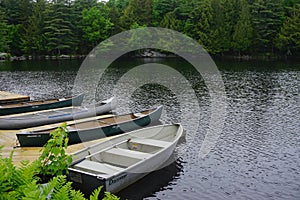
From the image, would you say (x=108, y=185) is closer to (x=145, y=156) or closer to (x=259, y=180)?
(x=145, y=156)

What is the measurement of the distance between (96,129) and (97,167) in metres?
4.39

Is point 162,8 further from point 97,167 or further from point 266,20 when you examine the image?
point 97,167

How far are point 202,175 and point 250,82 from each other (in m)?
27.1

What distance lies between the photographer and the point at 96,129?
16531 mm

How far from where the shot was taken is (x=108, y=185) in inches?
445

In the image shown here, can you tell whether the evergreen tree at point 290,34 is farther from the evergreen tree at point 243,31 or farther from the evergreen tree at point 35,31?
the evergreen tree at point 35,31

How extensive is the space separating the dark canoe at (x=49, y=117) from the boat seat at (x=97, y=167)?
831 centimetres

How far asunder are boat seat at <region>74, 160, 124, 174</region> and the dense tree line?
60.6m

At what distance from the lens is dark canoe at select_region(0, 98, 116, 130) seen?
19047 millimetres

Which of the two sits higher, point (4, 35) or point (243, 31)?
point (243, 31)

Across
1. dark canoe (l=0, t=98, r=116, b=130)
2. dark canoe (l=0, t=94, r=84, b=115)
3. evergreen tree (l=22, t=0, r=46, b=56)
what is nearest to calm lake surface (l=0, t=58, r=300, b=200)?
dark canoe (l=0, t=98, r=116, b=130)

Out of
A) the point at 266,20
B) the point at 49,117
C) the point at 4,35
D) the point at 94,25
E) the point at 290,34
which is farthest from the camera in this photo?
the point at 94,25

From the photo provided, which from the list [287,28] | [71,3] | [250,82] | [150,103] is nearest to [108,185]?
[150,103]

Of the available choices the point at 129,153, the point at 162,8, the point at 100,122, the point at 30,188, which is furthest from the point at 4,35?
the point at 30,188
